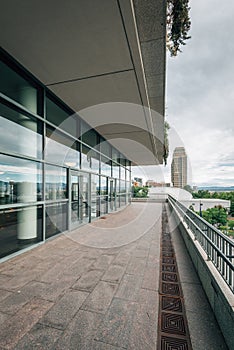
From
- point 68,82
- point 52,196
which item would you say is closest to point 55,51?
point 68,82

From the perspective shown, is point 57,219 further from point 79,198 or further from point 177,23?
point 177,23

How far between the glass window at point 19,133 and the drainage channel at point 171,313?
343 cm

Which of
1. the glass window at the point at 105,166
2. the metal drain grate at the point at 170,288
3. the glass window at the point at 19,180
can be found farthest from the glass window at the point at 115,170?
the metal drain grate at the point at 170,288

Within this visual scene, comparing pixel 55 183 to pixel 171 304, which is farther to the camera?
pixel 55 183

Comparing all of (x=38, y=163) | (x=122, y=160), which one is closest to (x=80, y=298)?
(x=38, y=163)

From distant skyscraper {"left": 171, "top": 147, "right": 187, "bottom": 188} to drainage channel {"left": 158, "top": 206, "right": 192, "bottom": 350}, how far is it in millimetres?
11615

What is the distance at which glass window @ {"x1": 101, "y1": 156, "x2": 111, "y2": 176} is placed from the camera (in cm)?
803

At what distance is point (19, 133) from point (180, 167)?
44.7 feet

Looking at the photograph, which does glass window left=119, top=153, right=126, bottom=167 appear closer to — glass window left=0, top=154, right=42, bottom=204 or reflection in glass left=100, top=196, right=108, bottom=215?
reflection in glass left=100, top=196, right=108, bottom=215

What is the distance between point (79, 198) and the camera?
5922mm

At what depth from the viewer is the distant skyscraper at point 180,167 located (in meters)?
14.0

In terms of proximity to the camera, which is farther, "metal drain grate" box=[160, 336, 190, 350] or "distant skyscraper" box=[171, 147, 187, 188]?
"distant skyscraper" box=[171, 147, 187, 188]

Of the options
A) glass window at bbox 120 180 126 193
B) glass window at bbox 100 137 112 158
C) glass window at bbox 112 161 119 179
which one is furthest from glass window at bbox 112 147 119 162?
glass window at bbox 120 180 126 193

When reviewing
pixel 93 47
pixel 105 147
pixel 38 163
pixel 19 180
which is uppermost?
pixel 93 47
